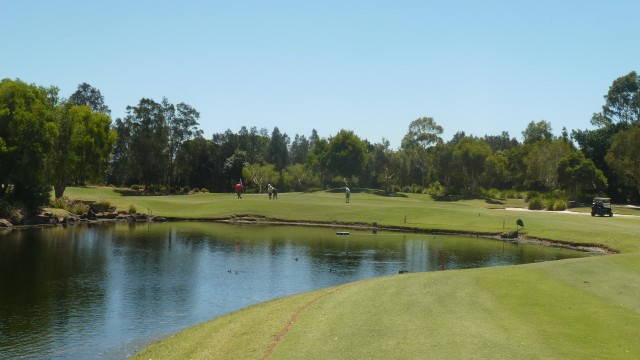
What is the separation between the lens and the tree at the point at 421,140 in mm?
146625

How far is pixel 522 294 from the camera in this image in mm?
22578

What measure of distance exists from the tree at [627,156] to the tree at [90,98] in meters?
134

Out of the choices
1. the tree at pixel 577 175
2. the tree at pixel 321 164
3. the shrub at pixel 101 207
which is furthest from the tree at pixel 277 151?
the shrub at pixel 101 207

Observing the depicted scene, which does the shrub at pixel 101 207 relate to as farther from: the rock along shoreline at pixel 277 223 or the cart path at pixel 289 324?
the cart path at pixel 289 324

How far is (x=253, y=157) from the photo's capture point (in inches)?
6294

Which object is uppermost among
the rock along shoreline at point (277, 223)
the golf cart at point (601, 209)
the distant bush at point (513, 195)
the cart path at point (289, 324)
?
the distant bush at point (513, 195)

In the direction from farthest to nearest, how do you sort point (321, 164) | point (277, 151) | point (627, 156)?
point (277, 151) → point (321, 164) → point (627, 156)

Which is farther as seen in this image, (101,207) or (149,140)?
(149,140)

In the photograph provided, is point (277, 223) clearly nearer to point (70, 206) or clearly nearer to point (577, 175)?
point (70, 206)

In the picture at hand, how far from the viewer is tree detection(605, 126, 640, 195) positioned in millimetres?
95438

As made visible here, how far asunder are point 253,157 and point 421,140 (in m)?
45.8

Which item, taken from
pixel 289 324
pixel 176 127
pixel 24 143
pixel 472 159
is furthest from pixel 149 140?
pixel 289 324

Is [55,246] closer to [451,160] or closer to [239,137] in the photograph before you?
[451,160]

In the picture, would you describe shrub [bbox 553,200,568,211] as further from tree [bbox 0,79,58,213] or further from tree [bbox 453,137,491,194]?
tree [bbox 0,79,58,213]
